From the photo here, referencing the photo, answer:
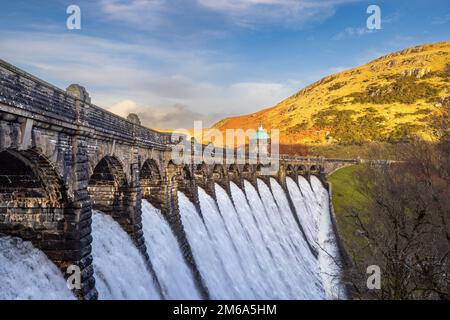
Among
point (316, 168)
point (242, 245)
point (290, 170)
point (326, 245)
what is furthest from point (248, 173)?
point (316, 168)

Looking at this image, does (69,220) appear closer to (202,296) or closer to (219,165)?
(202,296)

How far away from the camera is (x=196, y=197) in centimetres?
2659

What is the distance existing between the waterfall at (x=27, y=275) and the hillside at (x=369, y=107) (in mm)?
107377

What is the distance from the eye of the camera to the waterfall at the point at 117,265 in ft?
45.5

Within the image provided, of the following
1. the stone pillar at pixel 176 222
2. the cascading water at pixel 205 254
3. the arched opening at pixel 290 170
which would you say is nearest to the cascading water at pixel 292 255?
the cascading water at pixel 205 254

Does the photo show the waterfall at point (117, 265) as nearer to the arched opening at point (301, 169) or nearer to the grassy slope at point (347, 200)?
the grassy slope at point (347, 200)

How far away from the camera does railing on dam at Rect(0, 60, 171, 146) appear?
8.97 meters

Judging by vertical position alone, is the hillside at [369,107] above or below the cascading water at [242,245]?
above

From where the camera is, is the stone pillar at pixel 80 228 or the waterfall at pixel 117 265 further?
the waterfall at pixel 117 265

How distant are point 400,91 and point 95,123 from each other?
15873 cm

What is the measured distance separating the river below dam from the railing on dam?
4.31m

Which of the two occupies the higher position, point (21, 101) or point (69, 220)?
point (21, 101)

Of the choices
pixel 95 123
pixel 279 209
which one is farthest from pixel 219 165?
pixel 95 123
